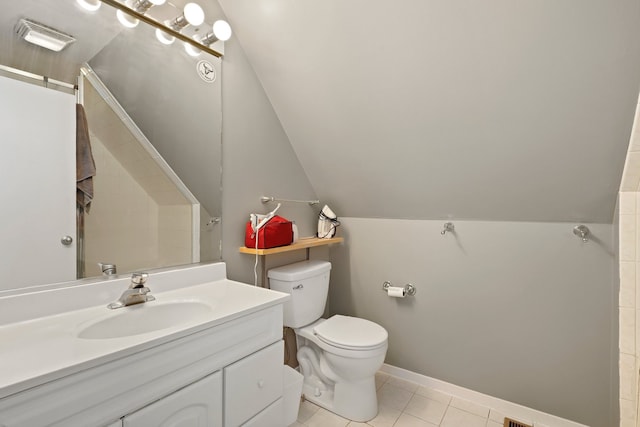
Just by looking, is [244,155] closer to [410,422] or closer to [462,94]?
[462,94]

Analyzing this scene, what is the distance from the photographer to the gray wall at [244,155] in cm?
168

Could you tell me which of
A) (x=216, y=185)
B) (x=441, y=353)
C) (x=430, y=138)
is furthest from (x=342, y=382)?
(x=430, y=138)

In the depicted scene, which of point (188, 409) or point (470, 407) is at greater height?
point (188, 409)

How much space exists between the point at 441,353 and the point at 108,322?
73.7 inches

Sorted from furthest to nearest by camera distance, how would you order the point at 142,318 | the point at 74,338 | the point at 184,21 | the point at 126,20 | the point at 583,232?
the point at 583,232 → the point at 184,21 → the point at 126,20 → the point at 142,318 → the point at 74,338

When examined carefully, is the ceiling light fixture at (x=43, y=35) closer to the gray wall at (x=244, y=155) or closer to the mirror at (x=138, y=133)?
the mirror at (x=138, y=133)

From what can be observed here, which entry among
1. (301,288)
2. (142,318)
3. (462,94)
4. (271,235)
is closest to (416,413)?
(301,288)

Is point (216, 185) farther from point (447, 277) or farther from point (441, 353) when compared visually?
point (441, 353)

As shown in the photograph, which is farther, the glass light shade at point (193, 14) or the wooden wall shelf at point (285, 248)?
the wooden wall shelf at point (285, 248)

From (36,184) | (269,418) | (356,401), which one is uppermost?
(36,184)

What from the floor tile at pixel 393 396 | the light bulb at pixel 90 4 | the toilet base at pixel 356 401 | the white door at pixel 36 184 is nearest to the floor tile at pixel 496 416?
the floor tile at pixel 393 396

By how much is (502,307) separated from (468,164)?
87 centimetres

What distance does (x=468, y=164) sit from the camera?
169 centimetres

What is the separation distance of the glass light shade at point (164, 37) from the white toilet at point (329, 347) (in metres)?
1.28
